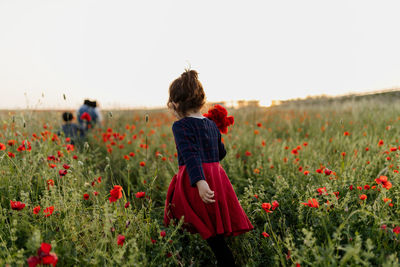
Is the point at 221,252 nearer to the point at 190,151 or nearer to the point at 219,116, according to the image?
the point at 190,151

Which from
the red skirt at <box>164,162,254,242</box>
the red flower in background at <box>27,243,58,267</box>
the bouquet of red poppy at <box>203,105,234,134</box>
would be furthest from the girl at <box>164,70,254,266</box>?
the red flower in background at <box>27,243,58,267</box>

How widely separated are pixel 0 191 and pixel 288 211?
97.5 inches

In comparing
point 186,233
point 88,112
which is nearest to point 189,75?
point 186,233

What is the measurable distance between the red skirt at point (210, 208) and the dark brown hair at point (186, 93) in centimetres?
42

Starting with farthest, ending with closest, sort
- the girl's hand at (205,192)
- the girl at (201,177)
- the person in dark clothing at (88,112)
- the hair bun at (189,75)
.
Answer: the person in dark clothing at (88,112), the hair bun at (189,75), the girl at (201,177), the girl's hand at (205,192)

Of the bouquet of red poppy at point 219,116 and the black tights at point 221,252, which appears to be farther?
the bouquet of red poppy at point 219,116

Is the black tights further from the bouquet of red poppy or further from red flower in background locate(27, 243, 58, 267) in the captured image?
red flower in background locate(27, 243, 58, 267)

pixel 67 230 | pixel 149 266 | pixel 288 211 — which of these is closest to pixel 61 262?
pixel 67 230

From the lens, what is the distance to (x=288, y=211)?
2.24 m

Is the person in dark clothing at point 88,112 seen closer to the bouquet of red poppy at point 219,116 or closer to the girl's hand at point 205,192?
the bouquet of red poppy at point 219,116

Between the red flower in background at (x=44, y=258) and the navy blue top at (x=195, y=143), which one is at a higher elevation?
the navy blue top at (x=195, y=143)

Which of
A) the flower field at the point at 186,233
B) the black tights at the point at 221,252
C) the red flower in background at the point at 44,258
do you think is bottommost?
the black tights at the point at 221,252

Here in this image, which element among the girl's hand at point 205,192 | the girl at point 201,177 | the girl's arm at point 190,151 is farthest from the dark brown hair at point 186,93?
the girl's hand at point 205,192

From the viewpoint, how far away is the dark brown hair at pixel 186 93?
74.7 inches
